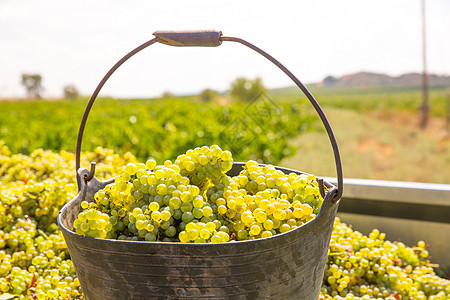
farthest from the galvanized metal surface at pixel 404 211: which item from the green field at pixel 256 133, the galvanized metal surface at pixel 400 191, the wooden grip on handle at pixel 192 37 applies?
the wooden grip on handle at pixel 192 37

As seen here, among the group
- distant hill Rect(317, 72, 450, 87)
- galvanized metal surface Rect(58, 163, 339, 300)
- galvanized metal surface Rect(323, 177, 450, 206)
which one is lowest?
distant hill Rect(317, 72, 450, 87)

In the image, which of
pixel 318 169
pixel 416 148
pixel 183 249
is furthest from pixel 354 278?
pixel 416 148

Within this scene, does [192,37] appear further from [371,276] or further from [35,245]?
[371,276]

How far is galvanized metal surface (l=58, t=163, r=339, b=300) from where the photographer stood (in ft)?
3.54

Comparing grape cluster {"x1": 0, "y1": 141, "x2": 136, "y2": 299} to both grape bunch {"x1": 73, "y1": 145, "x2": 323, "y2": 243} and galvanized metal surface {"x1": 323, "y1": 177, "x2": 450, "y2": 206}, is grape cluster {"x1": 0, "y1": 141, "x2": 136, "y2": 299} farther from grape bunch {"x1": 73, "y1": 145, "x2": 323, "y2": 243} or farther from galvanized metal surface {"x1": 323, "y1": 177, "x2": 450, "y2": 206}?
galvanized metal surface {"x1": 323, "y1": 177, "x2": 450, "y2": 206}

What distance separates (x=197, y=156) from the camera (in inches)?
56.5

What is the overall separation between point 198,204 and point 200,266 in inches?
9.5

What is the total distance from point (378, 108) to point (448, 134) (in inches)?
756

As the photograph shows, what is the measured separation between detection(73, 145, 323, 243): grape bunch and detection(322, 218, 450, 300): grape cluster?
738mm

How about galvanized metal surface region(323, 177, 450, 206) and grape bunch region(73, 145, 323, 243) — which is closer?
grape bunch region(73, 145, 323, 243)

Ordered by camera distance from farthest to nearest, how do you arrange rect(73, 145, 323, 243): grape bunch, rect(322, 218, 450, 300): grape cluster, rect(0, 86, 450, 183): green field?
rect(0, 86, 450, 183): green field, rect(322, 218, 450, 300): grape cluster, rect(73, 145, 323, 243): grape bunch

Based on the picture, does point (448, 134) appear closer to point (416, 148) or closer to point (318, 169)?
point (416, 148)

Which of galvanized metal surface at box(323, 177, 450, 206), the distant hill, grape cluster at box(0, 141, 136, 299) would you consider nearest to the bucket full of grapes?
grape cluster at box(0, 141, 136, 299)

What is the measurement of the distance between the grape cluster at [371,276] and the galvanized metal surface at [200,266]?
0.83 meters
